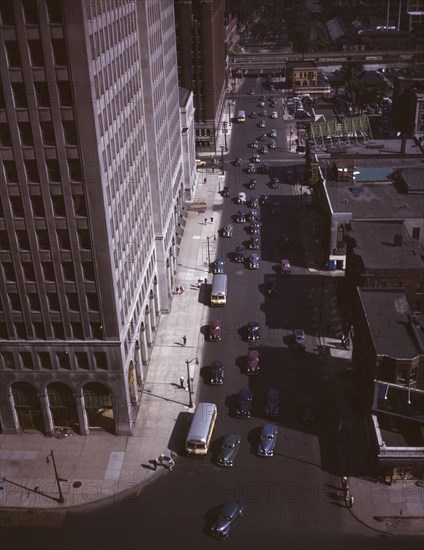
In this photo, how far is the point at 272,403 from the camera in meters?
77.6

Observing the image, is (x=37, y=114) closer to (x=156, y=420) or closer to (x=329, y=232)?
(x=156, y=420)

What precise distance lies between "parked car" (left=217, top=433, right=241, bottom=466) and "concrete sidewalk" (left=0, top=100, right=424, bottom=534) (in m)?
5.62

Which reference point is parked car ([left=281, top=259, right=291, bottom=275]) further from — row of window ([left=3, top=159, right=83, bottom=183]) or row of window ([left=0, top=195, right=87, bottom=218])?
row of window ([left=3, top=159, right=83, bottom=183])

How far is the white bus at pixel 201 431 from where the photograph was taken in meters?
A: 70.3

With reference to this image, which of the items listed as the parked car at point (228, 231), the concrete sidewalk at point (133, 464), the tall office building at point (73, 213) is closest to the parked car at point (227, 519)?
the concrete sidewalk at point (133, 464)

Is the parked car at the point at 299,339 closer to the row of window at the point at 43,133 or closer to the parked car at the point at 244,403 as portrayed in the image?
the parked car at the point at 244,403

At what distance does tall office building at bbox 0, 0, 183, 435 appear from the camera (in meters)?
57.7

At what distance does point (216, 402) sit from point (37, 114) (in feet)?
137

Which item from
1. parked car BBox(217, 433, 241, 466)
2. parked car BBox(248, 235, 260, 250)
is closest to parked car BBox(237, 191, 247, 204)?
parked car BBox(248, 235, 260, 250)

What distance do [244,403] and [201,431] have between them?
28.4 feet

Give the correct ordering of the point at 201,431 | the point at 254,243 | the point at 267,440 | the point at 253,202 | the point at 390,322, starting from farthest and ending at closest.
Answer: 1. the point at 253,202
2. the point at 254,243
3. the point at 390,322
4. the point at 267,440
5. the point at 201,431

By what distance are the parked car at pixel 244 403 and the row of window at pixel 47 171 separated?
3445cm

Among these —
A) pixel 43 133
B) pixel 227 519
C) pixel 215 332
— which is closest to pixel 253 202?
pixel 215 332

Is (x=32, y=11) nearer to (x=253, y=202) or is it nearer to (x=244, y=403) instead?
(x=244, y=403)
